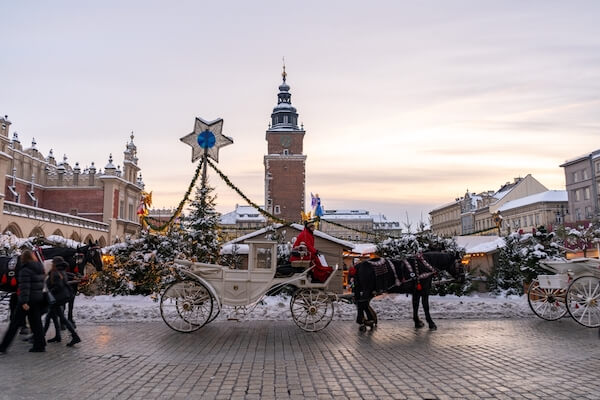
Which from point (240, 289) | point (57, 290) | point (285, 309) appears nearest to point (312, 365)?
point (240, 289)

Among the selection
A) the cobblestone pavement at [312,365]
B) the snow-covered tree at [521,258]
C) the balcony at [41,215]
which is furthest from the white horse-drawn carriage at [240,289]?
the balcony at [41,215]

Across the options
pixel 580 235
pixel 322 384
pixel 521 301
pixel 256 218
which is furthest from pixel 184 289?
pixel 256 218

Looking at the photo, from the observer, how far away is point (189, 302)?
9.88 meters

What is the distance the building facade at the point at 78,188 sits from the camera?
4784 centimetres

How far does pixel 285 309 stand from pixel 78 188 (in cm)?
4866

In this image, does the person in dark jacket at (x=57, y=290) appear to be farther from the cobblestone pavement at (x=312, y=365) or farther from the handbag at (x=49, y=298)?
the cobblestone pavement at (x=312, y=365)

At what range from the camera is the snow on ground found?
39.7ft

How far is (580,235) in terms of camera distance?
18422mm

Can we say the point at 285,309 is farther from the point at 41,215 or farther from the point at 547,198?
the point at 547,198

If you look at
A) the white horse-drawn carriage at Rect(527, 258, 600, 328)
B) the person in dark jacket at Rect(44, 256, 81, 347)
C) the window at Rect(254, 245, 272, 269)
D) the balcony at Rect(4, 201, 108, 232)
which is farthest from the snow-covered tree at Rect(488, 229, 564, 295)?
the balcony at Rect(4, 201, 108, 232)

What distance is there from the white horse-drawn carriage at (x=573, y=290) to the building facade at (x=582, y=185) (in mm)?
50126

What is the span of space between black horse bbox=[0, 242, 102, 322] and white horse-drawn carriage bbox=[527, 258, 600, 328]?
35.4ft

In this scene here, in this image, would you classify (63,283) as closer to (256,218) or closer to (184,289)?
(184,289)

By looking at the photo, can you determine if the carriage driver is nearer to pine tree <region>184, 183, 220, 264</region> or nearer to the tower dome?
pine tree <region>184, 183, 220, 264</region>
